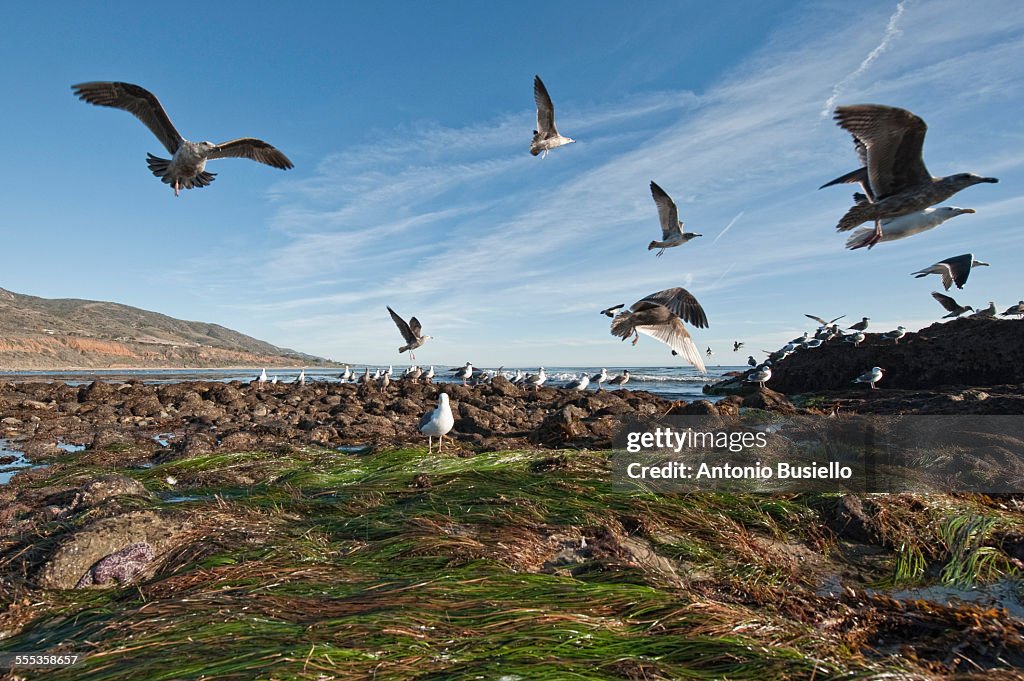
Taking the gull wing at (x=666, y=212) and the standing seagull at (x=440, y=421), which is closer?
the standing seagull at (x=440, y=421)

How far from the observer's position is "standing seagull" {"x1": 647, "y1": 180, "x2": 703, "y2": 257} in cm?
1141

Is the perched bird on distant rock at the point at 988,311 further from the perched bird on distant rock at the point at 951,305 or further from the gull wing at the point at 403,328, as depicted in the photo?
the gull wing at the point at 403,328

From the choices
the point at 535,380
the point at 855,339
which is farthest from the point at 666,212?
the point at 535,380

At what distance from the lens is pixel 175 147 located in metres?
9.88

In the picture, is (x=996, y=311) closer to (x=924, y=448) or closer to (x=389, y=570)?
(x=924, y=448)

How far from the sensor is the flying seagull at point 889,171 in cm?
655

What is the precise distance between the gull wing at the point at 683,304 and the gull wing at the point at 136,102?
861cm

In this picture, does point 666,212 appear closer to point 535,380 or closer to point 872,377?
point 872,377

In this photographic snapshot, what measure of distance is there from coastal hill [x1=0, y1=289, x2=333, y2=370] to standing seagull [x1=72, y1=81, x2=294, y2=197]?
69.2m

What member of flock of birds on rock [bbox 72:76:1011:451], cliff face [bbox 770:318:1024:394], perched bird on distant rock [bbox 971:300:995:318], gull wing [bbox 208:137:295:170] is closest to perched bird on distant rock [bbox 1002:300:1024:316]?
perched bird on distant rock [bbox 971:300:995:318]

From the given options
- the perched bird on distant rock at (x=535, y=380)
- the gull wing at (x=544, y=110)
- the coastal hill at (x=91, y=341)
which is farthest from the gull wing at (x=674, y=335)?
the coastal hill at (x=91, y=341)

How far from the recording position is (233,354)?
93812mm

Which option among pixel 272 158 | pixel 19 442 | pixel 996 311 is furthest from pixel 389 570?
pixel 996 311

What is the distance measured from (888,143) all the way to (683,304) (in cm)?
308
